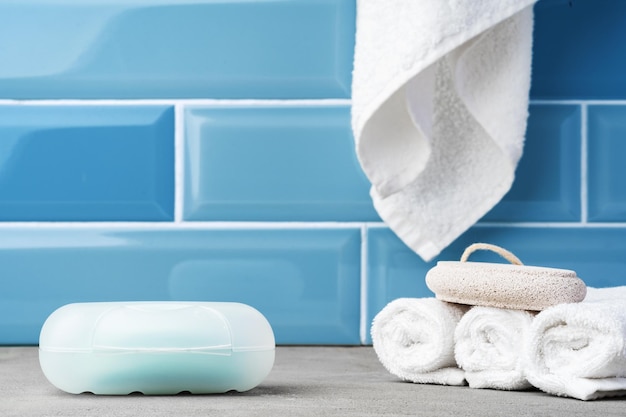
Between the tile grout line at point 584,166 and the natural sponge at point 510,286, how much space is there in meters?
0.40

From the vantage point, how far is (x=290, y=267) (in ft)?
3.64

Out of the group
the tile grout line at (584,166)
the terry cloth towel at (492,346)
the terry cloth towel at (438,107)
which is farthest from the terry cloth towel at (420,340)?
the tile grout line at (584,166)

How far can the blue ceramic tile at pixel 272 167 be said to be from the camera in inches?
43.9

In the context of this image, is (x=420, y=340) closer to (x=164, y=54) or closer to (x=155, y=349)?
(x=155, y=349)

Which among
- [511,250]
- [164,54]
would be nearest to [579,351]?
[511,250]

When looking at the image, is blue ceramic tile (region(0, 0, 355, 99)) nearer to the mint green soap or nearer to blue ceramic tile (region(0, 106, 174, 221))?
blue ceramic tile (region(0, 106, 174, 221))

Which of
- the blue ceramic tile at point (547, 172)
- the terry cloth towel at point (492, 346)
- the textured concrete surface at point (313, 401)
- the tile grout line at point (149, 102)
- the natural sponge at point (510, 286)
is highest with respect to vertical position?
the tile grout line at point (149, 102)

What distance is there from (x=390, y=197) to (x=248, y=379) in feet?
1.41

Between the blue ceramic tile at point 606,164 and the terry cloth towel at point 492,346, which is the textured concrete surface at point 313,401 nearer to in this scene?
the terry cloth towel at point 492,346

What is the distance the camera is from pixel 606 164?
3.70 ft

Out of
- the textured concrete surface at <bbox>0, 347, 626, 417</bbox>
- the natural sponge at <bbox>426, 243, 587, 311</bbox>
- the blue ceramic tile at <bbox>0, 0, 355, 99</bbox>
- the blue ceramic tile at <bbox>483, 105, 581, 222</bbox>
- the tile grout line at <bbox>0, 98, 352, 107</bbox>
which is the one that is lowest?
the textured concrete surface at <bbox>0, 347, 626, 417</bbox>

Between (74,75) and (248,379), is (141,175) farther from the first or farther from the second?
(248,379)

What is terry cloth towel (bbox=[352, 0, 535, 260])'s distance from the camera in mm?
960

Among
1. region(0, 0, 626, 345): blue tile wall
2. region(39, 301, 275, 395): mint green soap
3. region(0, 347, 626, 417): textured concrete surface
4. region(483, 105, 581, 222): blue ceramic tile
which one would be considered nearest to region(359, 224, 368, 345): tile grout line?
region(0, 0, 626, 345): blue tile wall
